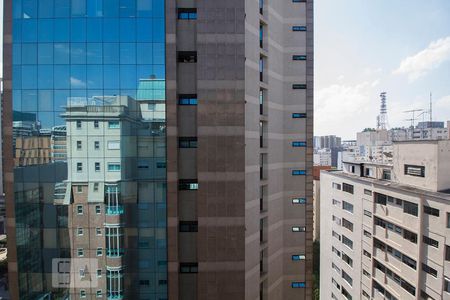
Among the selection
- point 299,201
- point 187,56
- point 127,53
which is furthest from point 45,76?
point 299,201

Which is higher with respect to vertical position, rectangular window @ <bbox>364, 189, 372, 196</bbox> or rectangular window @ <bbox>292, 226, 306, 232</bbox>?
rectangular window @ <bbox>364, 189, 372, 196</bbox>

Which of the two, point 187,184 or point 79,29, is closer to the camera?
point 79,29

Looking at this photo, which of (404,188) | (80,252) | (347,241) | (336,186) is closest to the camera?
(80,252)

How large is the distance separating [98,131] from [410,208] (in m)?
26.6

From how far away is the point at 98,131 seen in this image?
15477 millimetres

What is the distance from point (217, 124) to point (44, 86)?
12218 mm

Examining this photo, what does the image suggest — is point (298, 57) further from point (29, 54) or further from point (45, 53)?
point (29, 54)

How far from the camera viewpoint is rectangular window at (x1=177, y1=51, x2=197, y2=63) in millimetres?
15852

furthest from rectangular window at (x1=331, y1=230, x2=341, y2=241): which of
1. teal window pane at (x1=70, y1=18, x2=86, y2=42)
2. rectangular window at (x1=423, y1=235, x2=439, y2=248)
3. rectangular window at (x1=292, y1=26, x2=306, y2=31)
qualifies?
teal window pane at (x1=70, y1=18, x2=86, y2=42)

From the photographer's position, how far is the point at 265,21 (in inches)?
747

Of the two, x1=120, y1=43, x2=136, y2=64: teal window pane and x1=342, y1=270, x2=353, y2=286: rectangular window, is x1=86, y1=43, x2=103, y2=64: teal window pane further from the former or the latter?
x1=342, y1=270, x2=353, y2=286: rectangular window

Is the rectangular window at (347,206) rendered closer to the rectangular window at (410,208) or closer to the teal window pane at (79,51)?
the rectangular window at (410,208)

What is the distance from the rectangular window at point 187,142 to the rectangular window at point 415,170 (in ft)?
69.4

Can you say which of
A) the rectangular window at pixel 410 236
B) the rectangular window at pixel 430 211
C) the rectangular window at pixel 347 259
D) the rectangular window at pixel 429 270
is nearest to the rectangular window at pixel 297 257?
the rectangular window at pixel 410 236
